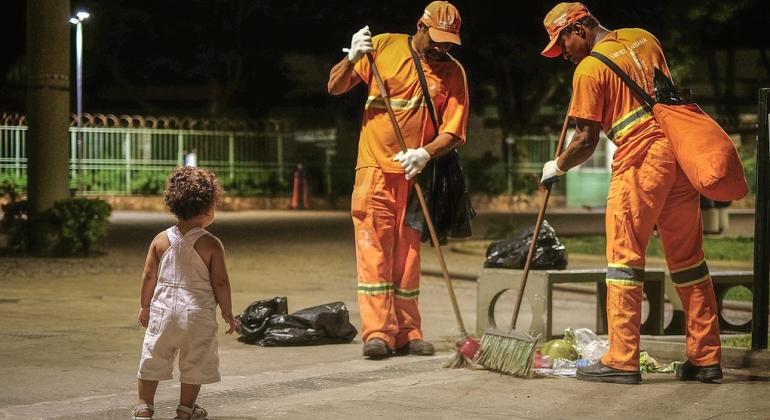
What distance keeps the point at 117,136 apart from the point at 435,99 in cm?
2605

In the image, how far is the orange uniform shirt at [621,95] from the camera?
615cm

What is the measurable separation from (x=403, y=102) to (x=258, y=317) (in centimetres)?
186

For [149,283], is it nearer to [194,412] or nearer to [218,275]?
[218,275]

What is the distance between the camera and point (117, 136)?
105 feet

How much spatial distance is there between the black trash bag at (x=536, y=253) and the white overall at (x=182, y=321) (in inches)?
140

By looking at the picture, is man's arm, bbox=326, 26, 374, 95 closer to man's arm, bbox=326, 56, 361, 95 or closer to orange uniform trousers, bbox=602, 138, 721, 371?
man's arm, bbox=326, 56, 361, 95

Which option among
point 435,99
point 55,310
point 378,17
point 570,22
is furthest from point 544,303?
point 378,17

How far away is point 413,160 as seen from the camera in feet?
22.6

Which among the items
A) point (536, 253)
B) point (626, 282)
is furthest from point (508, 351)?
point (536, 253)

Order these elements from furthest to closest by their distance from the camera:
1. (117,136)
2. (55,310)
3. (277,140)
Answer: (277,140), (117,136), (55,310)

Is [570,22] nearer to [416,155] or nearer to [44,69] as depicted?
[416,155]

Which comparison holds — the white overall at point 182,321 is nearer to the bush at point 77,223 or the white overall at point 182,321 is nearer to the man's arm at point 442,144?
the man's arm at point 442,144

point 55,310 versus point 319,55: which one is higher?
point 319,55

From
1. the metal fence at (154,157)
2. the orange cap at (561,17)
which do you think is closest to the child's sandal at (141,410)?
the orange cap at (561,17)
